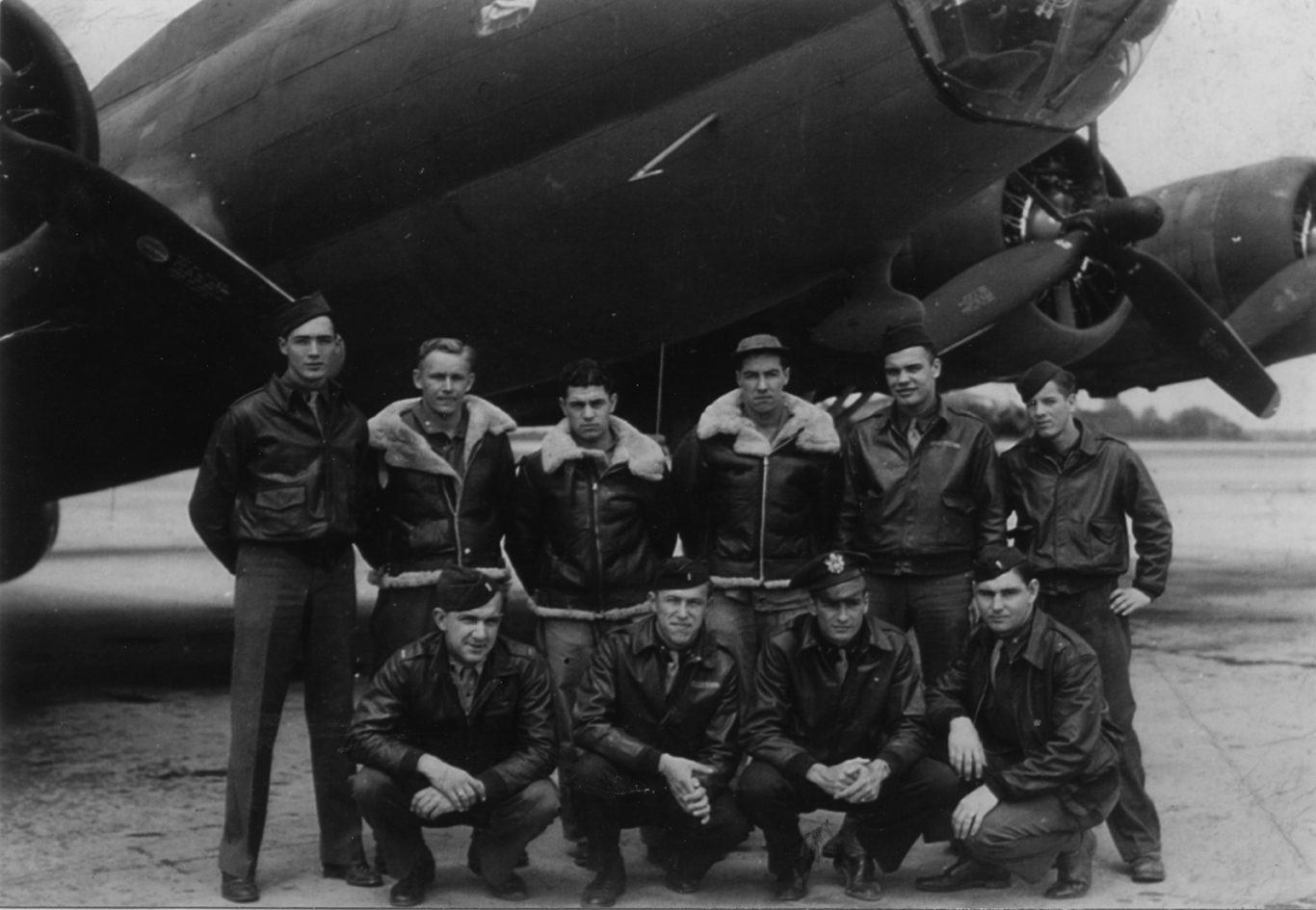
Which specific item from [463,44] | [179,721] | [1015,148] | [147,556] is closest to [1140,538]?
[1015,148]

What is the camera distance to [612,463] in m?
4.99

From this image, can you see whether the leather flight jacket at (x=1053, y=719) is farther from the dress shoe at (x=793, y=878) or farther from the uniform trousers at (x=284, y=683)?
the uniform trousers at (x=284, y=683)

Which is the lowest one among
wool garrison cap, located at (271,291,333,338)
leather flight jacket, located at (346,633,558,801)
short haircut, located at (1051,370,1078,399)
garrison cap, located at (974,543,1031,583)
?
leather flight jacket, located at (346,633,558,801)

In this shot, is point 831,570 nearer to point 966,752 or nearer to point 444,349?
point 966,752

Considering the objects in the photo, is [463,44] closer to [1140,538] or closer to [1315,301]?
[1140,538]

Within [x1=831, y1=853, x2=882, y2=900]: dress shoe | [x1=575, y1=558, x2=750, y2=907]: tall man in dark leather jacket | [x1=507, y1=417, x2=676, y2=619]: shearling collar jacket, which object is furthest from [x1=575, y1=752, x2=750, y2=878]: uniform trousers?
[x1=507, y1=417, x2=676, y2=619]: shearling collar jacket

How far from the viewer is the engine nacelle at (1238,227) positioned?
33.9 feet

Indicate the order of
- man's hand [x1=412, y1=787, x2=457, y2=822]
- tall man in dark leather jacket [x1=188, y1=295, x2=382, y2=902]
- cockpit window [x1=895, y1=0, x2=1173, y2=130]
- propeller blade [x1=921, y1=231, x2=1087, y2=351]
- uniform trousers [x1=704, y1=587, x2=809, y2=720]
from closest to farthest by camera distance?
man's hand [x1=412, y1=787, x2=457, y2=822], tall man in dark leather jacket [x1=188, y1=295, x2=382, y2=902], uniform trousers [x1=704, y1=587, x2=809, y2=720], cockpit window [x1=895, y1=0, x2=1173, y2=130], propeller blade [x1=921, y1=231, x2=1087, y2=351]

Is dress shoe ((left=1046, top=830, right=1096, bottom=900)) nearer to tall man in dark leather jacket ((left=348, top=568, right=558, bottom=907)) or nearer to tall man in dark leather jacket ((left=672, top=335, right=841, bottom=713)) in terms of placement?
tall man in dark leather jacket ((left=672, top=335, right=841, bottom=713))

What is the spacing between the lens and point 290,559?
452cm

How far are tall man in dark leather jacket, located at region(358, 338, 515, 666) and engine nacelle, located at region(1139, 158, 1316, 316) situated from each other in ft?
25.4

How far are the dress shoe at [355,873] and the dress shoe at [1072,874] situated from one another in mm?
2259

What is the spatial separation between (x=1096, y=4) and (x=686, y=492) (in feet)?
10.5

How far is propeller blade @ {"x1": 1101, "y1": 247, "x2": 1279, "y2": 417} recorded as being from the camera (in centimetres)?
879
